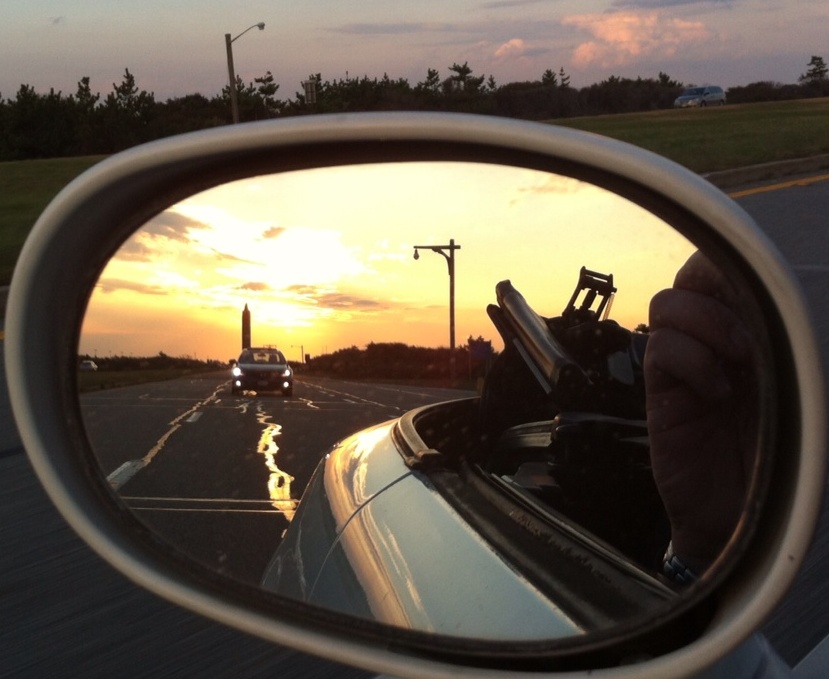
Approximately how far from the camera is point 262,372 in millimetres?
1379

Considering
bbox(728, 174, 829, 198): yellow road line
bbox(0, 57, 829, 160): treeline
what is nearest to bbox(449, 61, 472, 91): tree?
bbox(0, 57, 829, 160): treeline

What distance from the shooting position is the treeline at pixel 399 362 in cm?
130

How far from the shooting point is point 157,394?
4.91 ft

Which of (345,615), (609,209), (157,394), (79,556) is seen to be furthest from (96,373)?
(79,556)

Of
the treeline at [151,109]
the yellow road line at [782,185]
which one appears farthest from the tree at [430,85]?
the yellow road line at [782,185]

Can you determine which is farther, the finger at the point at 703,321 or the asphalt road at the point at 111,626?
the asphalt road at the point at 111,626

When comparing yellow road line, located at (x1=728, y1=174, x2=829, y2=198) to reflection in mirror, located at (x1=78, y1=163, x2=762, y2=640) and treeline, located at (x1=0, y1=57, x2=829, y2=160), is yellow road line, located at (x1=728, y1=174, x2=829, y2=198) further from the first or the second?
treeline, located at (x1=0, y1=57, x2=829, y2=160)

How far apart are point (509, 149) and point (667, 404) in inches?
13.6

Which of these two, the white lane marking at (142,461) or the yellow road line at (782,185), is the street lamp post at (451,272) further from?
the yellow road line at (782,185)

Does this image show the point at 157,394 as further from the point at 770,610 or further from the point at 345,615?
the point at 770,610

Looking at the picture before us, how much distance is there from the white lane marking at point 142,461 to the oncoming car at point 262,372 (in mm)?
94

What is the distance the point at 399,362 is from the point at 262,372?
0.18 meters

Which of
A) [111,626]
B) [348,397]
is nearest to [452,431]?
[348,397]

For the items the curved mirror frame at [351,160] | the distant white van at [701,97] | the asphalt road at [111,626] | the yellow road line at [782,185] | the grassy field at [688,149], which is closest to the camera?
the curved mirror frame at [351,160]
